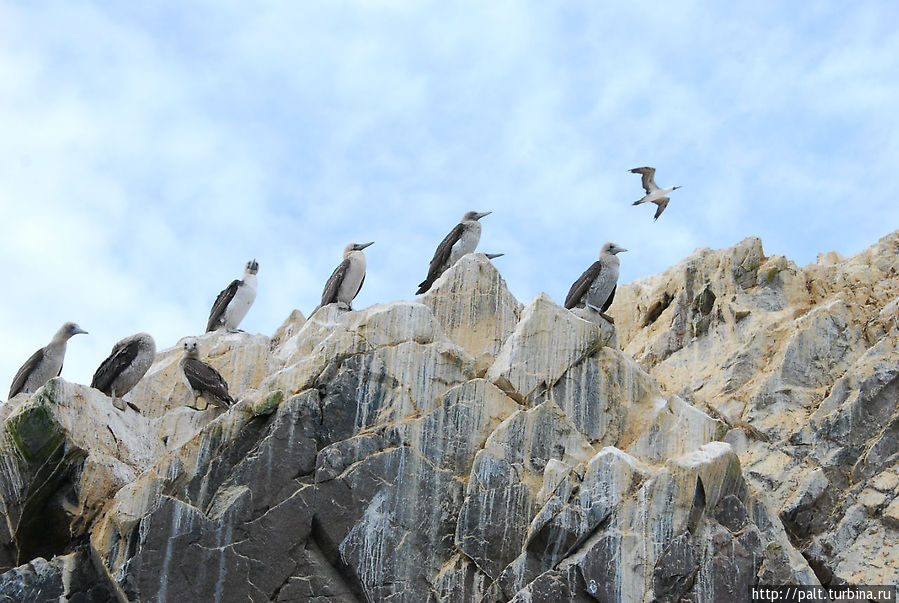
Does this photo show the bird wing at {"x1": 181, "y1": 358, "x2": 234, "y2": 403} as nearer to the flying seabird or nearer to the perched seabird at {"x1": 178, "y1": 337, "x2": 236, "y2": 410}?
the perched seabird at {"x1": 178, "y1": 337, "x2": 236, "y2": 410}

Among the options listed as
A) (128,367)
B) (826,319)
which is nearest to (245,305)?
(128,367)

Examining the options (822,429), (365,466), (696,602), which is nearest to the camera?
(696,602)

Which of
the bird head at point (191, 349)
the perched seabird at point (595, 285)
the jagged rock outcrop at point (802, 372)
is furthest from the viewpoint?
the perched seabird at point (595, 285)

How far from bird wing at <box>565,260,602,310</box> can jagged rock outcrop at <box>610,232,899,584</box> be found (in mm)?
3418

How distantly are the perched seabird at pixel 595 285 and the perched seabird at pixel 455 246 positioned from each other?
2.96 meters

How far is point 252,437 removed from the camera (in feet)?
66.5

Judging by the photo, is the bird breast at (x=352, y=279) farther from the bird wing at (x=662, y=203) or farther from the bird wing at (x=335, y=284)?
the bird wing at (x=662, y=203)

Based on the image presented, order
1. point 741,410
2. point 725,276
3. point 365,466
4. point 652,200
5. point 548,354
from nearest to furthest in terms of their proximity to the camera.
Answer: point 365,466 < point 548,354 < point 741,410 < point 725,276 < point 652,200

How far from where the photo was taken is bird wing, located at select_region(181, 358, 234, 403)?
76.7 feet

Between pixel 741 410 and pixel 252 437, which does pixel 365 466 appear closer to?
pixel 252 437

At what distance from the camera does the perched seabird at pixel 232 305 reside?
2788cm

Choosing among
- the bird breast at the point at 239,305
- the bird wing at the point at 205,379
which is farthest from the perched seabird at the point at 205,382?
the bird breast at the point at 239,305

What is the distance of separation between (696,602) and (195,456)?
8168 millimetres

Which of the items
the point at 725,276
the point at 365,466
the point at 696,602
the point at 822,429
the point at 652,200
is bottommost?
the point at 696,602
